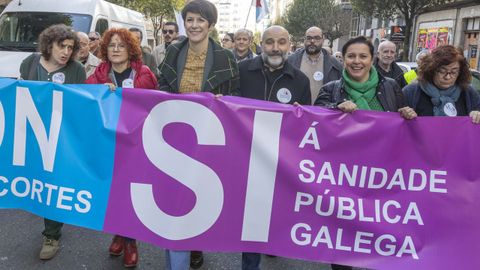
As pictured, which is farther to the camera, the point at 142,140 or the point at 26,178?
the point at 26,178

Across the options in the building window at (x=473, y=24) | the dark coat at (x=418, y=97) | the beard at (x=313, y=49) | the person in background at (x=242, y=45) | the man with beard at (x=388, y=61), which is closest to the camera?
the dark coat at (x=418, y=97)

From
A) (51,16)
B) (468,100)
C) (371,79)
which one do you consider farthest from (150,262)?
(51,16)

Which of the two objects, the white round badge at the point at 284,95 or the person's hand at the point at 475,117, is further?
the white round badge at the point at 284,95

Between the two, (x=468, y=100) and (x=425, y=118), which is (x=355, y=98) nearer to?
(x=425, y=118)

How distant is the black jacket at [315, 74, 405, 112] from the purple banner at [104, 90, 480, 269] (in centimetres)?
21

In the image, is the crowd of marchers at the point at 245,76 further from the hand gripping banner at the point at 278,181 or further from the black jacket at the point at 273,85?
the hand gripping banner at the point at 278,181

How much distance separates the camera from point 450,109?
326 cm

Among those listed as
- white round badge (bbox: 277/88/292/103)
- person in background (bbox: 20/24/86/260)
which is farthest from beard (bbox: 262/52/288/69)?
person in background (bbox: 20/24/86/260)

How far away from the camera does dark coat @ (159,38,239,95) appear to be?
330cm

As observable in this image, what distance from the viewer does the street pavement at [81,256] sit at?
370cm

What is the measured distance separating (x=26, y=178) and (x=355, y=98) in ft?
7.41

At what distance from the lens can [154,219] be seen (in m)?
3.08

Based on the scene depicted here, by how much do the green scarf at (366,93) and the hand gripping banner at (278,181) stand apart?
8.1 inches

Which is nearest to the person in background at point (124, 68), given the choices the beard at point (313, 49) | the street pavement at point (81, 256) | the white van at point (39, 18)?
the street pavement at point (81, 256)
